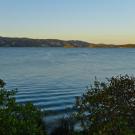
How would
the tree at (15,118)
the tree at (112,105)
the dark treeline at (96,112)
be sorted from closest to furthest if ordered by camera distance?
the tree at (15,118) → the dark treeline at (96,112) → the tree at (112,105)

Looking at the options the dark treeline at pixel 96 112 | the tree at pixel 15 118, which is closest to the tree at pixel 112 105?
the dark treeline at pixel 96 112

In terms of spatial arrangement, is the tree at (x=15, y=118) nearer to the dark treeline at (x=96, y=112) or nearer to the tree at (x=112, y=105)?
the dark treeline at (x=96, y=112)

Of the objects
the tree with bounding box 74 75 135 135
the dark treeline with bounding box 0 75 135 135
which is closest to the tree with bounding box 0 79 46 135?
the dark treeline with bounding box 0 75 135 135

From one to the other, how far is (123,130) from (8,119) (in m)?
4.86

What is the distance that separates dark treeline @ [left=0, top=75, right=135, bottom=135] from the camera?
1394 cm

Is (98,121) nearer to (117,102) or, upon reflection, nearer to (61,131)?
(117,102)

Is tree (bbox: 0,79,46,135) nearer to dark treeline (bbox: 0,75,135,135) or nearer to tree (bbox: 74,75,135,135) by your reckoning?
dark treeline (bbox: 0,75,135,135)

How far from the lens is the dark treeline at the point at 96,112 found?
45.7 ft

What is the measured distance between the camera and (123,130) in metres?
15.8

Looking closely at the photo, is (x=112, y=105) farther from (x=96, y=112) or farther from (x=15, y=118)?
(x=15, y=118)

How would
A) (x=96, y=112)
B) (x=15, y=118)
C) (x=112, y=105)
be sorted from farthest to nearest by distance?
1. (x=96, y=112)
2. (x=112, y=105)
3. (x=15, y=118)

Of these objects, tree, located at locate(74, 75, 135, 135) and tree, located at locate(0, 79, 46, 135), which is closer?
tree, located at locate(0, 79, 46, 135)

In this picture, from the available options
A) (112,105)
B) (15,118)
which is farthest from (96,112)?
(15,118)

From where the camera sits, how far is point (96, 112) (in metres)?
17.2
